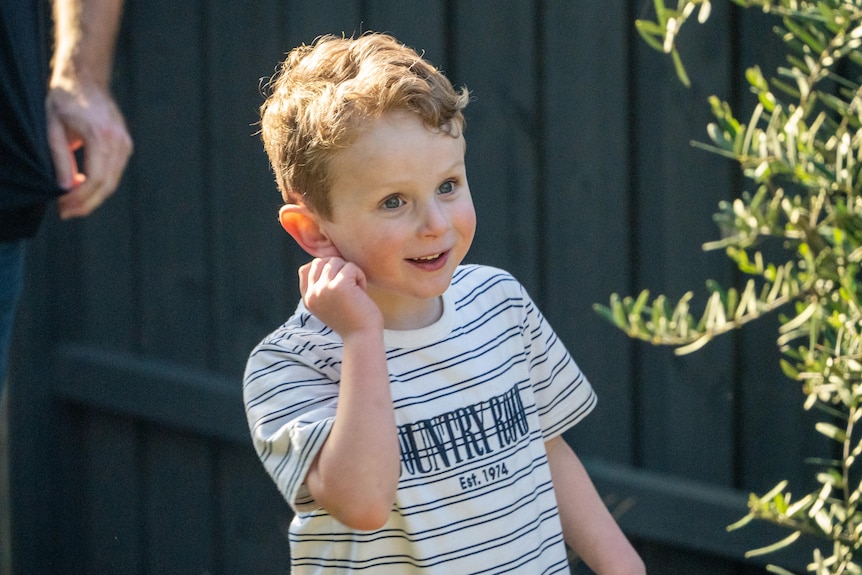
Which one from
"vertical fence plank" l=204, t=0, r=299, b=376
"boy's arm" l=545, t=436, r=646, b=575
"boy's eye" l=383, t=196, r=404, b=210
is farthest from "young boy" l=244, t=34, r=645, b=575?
"vertical fence plank" l=204, t=0, r=299, b=376

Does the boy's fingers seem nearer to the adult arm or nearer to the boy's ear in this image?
the adult arm

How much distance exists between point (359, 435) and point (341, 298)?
0.19 m

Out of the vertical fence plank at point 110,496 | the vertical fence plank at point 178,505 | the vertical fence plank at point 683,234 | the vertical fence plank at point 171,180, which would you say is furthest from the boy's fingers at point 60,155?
the vertical fence plank at point 110,496

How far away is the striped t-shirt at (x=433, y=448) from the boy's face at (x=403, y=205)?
0.13 metres

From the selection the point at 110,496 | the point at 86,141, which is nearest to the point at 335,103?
the point at 86,141

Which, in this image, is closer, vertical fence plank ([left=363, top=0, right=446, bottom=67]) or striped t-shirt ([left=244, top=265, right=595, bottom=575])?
striped t-shirt ([left=244, top=265, right=595, bottom=575])

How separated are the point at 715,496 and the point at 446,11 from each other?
1.43 m

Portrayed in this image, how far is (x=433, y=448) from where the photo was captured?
1755mm

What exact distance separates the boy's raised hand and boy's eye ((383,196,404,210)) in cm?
10

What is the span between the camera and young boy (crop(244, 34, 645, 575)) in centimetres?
162

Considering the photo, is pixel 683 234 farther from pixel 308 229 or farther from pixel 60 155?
pixel 60 155

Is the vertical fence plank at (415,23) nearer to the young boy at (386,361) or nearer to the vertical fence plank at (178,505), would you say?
the young boy at (386,361)

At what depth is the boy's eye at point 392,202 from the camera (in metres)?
1.71

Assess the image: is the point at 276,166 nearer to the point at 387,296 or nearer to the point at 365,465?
the point at 387,296
